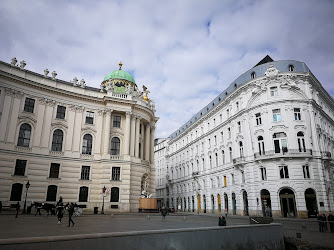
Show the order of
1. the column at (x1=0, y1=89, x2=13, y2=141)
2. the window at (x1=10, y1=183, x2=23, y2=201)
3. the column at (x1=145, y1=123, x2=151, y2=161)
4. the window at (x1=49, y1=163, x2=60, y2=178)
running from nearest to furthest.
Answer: the window at (x1=10, y1=183, x2=23, y2=201) < the column at (x1=0, y1=89, x2=13, y2=141) < the window at (x1=49, y1=163, x2=60, y2=178) < the column at (x1=145, y1=123, x2=151, y2=161)

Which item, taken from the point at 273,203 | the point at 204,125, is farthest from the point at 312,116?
the point at 204,125

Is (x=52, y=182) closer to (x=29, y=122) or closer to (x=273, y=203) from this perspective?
(x=29, y=122)

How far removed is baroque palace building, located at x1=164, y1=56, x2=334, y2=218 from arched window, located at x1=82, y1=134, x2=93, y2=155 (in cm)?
2439

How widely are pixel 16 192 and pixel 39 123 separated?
1010 cm

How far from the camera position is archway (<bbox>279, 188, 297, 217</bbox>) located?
34481 millimetres

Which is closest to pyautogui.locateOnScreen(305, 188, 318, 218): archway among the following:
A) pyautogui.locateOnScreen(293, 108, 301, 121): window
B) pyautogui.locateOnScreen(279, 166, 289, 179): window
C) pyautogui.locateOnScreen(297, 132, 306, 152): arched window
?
pyautogui.locateOnScreen(279, 166, 289, 179): window

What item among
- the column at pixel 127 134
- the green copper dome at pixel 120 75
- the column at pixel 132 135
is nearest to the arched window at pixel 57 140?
the column at pixel 127 134

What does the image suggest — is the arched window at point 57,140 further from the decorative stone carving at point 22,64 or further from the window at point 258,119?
the window at point 258,119

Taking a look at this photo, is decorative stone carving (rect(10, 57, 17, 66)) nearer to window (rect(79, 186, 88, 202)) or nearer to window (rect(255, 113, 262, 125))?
window (rect(79, 186, 88, 202))

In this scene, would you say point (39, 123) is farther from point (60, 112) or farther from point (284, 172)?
point (284, 172)

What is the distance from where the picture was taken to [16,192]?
33250mm

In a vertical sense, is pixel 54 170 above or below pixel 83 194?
above

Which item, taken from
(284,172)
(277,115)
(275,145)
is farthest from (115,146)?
(284,172)

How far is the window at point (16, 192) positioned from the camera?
108 ft
